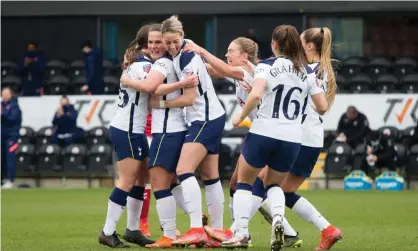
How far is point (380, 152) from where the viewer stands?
23.9m

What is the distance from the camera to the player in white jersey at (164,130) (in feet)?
36.0

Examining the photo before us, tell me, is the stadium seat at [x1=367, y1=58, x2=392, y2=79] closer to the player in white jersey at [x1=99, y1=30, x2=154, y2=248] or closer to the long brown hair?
the player in white jersey at [x1=99, y1=30, x2=154, y2=248]

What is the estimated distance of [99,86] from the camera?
26.5m

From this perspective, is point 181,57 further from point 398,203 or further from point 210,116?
point 398,203

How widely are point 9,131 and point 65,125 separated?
1.38m

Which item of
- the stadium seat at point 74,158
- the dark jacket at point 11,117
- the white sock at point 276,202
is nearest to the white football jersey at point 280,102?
the white sock at point 276,202

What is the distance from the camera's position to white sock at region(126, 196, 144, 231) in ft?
38.0

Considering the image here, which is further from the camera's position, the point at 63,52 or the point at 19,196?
the point at 63,52

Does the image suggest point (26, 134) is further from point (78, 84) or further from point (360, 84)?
point (360, 84)

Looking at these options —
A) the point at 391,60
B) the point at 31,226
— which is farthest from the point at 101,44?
the point at 31,226

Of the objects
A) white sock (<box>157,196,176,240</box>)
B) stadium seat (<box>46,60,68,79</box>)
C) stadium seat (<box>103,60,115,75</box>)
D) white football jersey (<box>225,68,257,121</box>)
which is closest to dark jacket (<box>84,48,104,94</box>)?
stadium seat (<box>103,60,115,75</box>)

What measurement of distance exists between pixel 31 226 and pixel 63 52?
51.0ft

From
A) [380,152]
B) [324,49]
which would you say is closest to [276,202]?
[324,49]

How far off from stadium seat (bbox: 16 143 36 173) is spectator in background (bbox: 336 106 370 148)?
6797 millimetres
